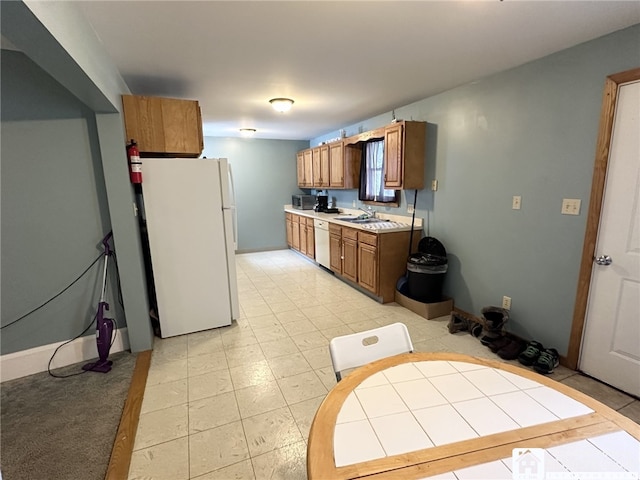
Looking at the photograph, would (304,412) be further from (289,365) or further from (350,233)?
(350,233)

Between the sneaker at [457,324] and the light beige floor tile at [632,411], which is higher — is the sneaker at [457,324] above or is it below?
above

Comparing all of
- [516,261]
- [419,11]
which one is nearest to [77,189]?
[419,11]

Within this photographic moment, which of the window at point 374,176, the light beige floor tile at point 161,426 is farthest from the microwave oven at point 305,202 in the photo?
the light beige floor tile at point 161,426

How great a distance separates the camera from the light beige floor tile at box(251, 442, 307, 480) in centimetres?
153

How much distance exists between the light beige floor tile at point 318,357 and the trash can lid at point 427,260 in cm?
132

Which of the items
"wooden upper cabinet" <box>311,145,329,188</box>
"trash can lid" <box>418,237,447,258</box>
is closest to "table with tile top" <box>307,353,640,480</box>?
"trash can lid" <box>418,237,447,258</box>

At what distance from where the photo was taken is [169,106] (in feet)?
8.96

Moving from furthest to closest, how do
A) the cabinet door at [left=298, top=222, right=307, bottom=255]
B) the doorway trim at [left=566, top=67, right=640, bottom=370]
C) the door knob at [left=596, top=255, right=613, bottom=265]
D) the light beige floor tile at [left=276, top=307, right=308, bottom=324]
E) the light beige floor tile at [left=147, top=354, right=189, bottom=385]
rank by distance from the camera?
the cabinet door at [left=298, top=222, right=307, bottom=255] < the light beige floor tile at [left=276, top=307, right=308, bottom=324] < the light beige floor tile at [left=147, top=354, right=189, bottom=385] < the door knob at [left=596, top=255, right=613, bottom=265] < the doorway trim at [left=566, top=67, right=640, bottom=370]

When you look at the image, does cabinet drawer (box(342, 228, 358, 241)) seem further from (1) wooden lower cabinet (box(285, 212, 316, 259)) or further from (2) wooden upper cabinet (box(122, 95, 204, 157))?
(2) wooden upper cabinet (box(122, 95, 204, 157))

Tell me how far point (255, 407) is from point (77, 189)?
2.16 metres

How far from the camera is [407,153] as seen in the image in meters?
3.49

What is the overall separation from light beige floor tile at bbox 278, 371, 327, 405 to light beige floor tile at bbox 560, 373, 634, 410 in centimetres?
179

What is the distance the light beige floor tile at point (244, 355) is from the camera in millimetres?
2549

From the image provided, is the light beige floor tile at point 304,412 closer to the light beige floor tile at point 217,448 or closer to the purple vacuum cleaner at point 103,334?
the light beige floor tile at point 217,448
